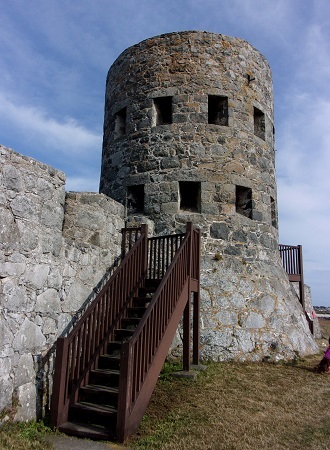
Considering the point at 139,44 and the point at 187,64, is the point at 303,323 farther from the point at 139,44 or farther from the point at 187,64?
the point at 139,44

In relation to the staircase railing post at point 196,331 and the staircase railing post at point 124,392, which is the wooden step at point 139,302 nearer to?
the staircase railing post at point 196,331

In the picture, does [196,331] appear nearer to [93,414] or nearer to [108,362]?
[108,362]

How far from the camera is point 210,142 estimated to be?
837 cm

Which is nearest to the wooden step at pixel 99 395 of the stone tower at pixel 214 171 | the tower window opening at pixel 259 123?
the stone tower at pixel 214 171

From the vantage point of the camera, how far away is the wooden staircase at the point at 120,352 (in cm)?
418

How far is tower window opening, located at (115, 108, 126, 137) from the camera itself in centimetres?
935

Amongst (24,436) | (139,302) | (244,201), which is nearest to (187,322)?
(139,302)

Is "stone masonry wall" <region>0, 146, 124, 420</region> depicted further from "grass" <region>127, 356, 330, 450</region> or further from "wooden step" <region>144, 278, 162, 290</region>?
"grass" <region>127, 356, 330, 450</region>

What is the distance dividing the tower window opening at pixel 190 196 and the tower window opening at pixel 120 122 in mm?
2048

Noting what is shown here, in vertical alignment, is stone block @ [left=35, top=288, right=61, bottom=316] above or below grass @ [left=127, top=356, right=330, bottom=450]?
above

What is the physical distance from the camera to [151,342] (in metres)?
4.72

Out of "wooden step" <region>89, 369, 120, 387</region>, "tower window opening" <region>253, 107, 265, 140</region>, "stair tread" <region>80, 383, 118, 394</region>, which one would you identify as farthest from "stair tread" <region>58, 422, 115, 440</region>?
"tower window opening" <region>253, 107, 265, 140</region>

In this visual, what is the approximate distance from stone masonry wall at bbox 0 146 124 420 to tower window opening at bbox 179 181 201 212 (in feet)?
9.71

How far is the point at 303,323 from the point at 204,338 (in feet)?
9.16
